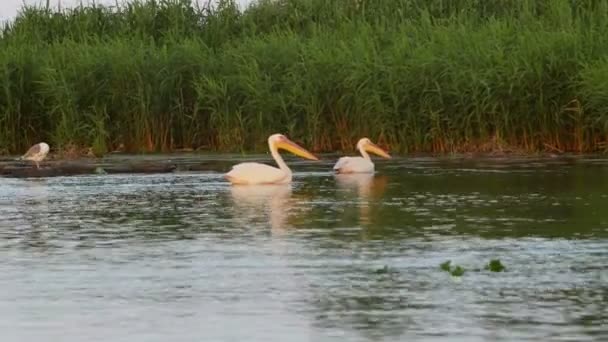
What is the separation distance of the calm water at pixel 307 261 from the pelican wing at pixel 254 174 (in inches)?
7.1

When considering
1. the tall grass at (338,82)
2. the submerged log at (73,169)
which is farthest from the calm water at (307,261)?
the tall grass at (338,82)

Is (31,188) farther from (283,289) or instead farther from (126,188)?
(283,289)

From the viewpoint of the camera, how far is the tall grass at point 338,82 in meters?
20.9

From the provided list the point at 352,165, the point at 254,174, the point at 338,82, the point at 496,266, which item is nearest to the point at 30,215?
the point at 254,174

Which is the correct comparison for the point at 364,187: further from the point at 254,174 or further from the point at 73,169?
the point at 73,169

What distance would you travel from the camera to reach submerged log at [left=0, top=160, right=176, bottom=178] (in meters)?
18.2

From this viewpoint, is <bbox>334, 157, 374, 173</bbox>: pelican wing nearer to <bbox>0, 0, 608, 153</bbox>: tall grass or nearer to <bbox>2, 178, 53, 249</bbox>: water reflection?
<bbox>0, 0, 608, 153</bbox>: tall grass

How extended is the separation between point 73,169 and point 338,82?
4.69 m

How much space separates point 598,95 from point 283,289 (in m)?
12.1

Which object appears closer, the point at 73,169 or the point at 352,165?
the point at 352,165

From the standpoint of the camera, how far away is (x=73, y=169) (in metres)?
18.9

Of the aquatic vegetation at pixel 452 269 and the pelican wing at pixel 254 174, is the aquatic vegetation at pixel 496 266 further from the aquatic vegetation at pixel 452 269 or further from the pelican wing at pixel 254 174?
the pelican wing at pixel 254 174

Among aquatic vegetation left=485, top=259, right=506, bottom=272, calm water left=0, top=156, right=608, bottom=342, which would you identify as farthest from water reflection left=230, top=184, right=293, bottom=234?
aquatic vegetation left=485, top=259, right=506, bottom=272

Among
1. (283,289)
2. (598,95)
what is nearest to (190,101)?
(598,95)
